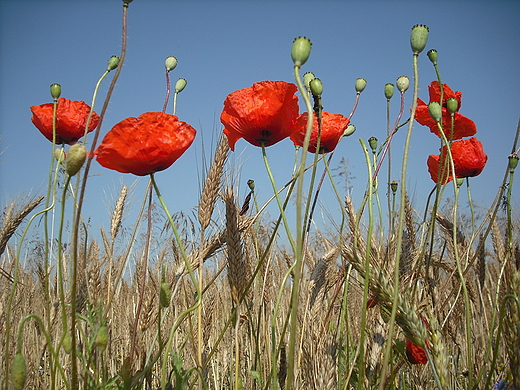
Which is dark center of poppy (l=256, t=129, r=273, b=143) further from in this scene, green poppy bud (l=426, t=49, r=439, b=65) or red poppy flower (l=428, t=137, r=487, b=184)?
red poppy flower (l=428, t=137, r=487, b=184)

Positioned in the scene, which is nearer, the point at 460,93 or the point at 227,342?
the point at 460,93

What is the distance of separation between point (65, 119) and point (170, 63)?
481 millimetres

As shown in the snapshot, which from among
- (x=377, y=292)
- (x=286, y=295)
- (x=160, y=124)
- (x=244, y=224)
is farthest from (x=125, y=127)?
(x=286, y=295)

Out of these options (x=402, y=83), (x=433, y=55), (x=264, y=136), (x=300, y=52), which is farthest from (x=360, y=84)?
(x=300, y=52)

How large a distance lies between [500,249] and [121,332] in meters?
2.61

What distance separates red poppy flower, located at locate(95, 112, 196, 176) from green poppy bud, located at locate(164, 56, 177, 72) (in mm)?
370

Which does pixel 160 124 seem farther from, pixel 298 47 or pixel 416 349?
pixel 416 349

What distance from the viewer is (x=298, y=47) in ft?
2.66

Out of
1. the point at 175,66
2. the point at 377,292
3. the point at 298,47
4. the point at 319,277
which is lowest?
the point at 377,292

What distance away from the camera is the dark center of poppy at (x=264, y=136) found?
1275 millimetres

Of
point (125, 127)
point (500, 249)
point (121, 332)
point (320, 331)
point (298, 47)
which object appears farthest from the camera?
point (121, 332)

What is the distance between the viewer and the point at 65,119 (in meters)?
1.59

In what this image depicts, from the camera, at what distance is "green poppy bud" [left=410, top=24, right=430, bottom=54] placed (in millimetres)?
1006

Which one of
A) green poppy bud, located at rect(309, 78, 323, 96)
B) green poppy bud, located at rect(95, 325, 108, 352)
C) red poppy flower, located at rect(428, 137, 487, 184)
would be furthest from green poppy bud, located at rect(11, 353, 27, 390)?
red poppy flower, located at rect(428, 137, 487, 184)
